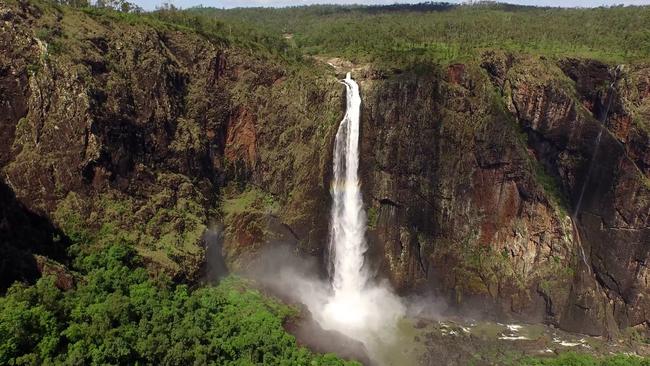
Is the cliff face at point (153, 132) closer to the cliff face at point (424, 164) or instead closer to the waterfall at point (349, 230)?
the cliff face at point (424, 164)

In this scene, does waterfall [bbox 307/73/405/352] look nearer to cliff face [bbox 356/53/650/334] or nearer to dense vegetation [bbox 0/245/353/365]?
cliff face [bbox 356/53/650/334]

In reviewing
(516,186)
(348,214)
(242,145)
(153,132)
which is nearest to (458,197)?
(516,186)

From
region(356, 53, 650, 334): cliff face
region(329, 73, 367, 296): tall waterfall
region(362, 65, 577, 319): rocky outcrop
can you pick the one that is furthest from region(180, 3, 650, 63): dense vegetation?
region(329, 73, 367, 296): tall waterfall

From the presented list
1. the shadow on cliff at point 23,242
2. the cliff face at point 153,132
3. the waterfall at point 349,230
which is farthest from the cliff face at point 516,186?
the shadow on cliff at point 23,242

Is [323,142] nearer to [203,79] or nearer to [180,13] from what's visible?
[203,79]

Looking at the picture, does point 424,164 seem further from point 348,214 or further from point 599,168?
point 599,168

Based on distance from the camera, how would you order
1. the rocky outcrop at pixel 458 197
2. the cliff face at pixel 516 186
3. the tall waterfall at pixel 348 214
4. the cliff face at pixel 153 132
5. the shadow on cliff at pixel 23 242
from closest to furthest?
the shadow on cliff at pixel 23 242 < the cliff face at pixel 153 132 < the cliff face at pixel 516 186 < the rocky outcrop at pixel 458 197 < the tall waterfall at pixel 348 214
